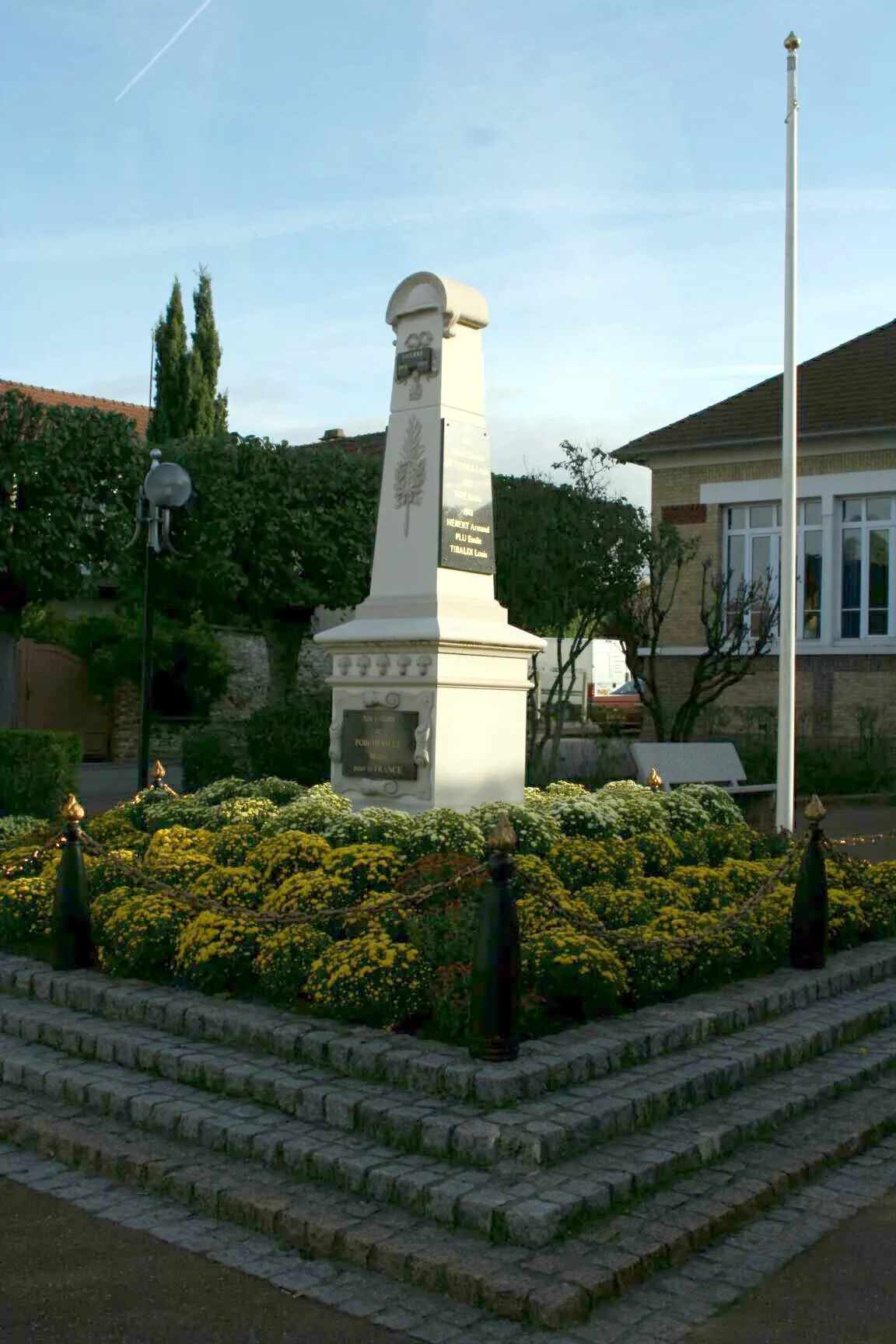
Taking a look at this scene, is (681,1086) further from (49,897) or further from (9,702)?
(9,702)

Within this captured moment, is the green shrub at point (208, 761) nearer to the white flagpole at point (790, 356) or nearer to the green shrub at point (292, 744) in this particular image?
the green shrub at point (292, 744)

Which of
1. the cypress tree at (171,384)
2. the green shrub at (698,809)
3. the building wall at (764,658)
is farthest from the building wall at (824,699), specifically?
the cypress tree at (171,384)

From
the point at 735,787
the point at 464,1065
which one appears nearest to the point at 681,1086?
the point at 464,1065

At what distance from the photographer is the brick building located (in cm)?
2359

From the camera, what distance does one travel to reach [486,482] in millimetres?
10320

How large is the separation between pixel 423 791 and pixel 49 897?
2636 mm

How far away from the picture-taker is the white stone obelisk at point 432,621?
31.9ft

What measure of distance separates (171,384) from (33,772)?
28.1 metres

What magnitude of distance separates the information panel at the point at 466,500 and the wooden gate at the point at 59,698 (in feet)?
62.0

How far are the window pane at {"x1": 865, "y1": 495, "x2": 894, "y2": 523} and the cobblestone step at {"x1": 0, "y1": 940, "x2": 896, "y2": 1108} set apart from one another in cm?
1709

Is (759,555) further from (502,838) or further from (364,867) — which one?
(502,838)

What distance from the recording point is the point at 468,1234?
15.6 ft

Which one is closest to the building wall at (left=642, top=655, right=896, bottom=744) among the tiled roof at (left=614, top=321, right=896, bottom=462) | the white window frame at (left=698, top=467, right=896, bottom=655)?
the white window frame at (left=698, top=467, right=896, bottom=655)

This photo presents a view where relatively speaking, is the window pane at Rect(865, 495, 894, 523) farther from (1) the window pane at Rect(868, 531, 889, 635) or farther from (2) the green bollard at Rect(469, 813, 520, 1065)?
(2) the green bollard at Rect(469, 813, 520, 1065)
